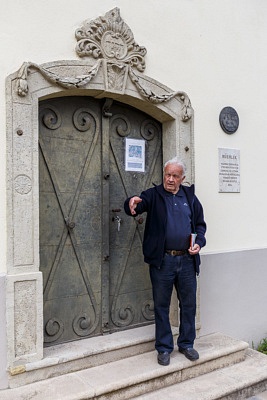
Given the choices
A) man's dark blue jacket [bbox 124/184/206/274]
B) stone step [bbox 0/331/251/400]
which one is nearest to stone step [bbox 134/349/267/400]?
stone step [bbox 0/331/251/400]

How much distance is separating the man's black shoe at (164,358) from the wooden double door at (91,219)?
0.59 meters

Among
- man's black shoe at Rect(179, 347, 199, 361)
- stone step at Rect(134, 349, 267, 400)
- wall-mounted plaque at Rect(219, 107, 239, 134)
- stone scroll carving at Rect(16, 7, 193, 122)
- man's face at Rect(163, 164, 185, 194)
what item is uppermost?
stone scroll carving at Rect(16, 7, 193, 122)

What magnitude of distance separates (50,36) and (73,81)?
15.5 inches

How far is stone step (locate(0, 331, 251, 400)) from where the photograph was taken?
2.72 m

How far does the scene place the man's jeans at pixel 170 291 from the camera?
3152 mm

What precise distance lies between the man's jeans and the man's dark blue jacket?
0.28 ft

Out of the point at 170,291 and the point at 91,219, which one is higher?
the point at 91,219

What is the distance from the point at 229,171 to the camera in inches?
163

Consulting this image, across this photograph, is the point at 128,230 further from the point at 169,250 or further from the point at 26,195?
the point at 26,195

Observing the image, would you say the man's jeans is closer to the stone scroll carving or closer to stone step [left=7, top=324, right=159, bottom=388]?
stone step [left=7, top=324, right=159, bottom=388]

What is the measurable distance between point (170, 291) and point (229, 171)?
62.7 inches

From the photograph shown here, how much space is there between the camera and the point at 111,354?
3.23 metres

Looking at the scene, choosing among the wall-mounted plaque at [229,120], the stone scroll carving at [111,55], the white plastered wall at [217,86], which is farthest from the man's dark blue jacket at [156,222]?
the wall-mounted plaque at [229,120]

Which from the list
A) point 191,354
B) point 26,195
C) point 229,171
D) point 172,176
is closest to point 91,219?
point 26,195
